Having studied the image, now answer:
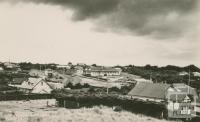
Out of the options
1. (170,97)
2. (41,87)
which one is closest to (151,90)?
(170,97)

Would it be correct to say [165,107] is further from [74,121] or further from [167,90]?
[74,121]

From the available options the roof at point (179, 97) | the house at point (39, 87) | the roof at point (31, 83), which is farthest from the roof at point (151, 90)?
the roof at point (31, 83)

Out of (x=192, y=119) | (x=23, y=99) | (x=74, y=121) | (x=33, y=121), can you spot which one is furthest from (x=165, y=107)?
(x=23, y=99)

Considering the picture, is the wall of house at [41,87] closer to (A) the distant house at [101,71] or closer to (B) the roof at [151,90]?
(B) the roof at [151,90]

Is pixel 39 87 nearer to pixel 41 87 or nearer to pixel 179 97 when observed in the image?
pixel 41 87

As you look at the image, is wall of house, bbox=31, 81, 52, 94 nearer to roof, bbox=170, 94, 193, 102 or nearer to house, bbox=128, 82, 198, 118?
house, bbox=128, 82, 198, 118

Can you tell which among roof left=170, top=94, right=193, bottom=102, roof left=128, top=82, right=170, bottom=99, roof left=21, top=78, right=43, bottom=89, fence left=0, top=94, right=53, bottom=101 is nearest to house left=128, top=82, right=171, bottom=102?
roof left=128, top=82, right=170, bottom=99

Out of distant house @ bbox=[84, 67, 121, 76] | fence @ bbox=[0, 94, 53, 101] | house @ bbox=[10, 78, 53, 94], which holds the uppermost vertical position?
distant house @ bbox=[84, 67, 121, 76]

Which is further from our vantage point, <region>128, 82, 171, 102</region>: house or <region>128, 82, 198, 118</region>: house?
<region>128, 82, 171, 102</region>: house

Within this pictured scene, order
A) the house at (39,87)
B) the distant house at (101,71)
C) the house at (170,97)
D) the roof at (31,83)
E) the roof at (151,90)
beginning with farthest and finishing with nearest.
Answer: the distant house at (101,71)
the roof at (31,83)
the house at (39,87)
the roof at (151,90)
the house at (170,97)
